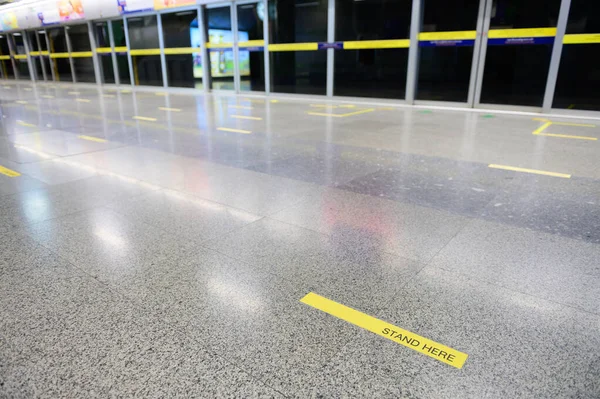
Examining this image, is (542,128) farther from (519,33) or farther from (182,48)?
(182,48)

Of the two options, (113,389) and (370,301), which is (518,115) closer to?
(370,301)

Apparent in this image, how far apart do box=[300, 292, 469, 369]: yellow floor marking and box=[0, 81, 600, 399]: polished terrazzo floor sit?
0.05 meters

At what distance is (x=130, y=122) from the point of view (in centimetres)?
1068

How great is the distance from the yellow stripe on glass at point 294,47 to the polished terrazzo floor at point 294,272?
365 inches

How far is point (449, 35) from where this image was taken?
12.0 metres

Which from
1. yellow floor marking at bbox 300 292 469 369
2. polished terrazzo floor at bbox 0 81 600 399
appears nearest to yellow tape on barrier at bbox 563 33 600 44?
polished terrazzo floor at bbox 0 81 600 399

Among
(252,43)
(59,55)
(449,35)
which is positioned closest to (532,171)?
(449,35)

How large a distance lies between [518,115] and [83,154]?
35.2 feet

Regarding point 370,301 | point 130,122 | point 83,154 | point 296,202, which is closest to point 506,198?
point 296,202

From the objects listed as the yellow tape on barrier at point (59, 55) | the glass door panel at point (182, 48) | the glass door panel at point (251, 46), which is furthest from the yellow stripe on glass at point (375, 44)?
the yellow tape on barrier at point (59, 55)

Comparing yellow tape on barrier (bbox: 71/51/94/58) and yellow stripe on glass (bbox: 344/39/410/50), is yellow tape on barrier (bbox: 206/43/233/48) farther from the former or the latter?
yellow tape on barrier (bbox: 71/51/94/58)

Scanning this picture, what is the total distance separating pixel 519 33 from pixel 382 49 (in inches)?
164

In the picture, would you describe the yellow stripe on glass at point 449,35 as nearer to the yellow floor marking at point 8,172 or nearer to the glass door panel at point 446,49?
the glass door panel at point 446,49

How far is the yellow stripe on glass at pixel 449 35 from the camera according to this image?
11.7 meters
